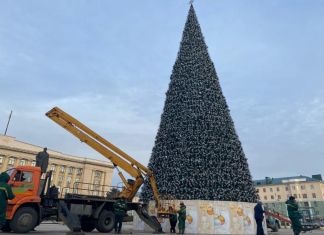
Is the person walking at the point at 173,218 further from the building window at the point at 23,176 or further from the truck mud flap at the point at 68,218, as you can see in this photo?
the building window at the point at 23,176

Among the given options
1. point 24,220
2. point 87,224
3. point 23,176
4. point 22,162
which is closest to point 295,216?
point 87,224

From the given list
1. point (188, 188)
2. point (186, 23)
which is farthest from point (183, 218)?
point (186, 23)

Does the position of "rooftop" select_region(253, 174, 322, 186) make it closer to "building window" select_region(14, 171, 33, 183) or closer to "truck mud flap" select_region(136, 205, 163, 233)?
"truck mud flap" select_region(136, 205, 163, 233)

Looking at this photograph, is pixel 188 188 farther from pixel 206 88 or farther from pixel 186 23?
pixel 186 23

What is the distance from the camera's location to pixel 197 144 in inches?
779

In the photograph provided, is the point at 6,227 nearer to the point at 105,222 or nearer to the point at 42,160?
the point at 42,160

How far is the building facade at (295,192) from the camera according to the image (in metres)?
80.2

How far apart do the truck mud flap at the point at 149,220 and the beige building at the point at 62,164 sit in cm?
4373

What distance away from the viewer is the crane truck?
1245 cm

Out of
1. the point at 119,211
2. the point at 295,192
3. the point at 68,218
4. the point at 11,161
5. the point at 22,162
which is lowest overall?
the point at 68,218

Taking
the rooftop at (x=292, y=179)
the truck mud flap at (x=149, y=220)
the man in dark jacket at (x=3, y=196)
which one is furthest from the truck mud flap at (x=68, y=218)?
the rooftop at (x=292, y=179)

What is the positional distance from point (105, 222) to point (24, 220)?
187 inches

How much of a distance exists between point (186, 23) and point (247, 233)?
60.5 feet

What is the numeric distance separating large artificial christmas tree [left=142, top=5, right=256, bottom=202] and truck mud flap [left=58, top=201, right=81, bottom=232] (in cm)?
711
